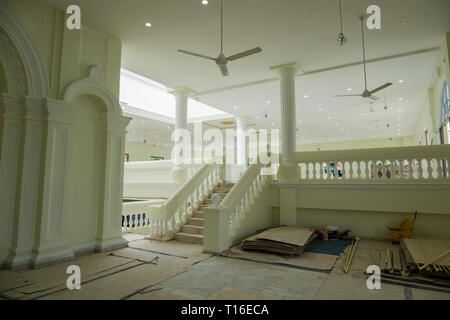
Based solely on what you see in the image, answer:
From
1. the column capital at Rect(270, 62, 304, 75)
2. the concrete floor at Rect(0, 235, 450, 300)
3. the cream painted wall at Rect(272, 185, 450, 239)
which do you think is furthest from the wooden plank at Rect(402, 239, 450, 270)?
the column capital at Rect(270, 62, 304, 75)

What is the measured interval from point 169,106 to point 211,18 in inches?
390

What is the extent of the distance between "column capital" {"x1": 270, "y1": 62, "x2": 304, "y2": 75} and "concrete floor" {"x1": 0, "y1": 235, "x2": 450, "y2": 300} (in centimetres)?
538

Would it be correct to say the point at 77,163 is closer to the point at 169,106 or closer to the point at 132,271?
the point at 132,271

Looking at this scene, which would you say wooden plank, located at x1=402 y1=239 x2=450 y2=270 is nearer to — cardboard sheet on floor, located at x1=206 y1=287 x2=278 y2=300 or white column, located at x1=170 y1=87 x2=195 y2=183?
cardboard sheet on floor, located at x1=206 y1=287 x2=278 y2=300

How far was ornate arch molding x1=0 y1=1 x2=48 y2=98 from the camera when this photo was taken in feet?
14.0

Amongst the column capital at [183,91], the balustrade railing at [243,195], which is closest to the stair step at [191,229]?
the balustrade railing at [243,195]

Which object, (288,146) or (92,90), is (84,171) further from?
(288,146)

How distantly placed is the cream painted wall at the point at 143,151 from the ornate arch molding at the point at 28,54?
1778 centimetres

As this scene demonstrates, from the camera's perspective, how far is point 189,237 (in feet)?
20.2

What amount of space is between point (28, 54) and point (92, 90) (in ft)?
3.75

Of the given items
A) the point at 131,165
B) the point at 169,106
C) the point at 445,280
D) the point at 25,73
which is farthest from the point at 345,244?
the point at 169,106

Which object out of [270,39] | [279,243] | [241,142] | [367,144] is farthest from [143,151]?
[279,243]

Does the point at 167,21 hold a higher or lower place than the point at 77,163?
higher
